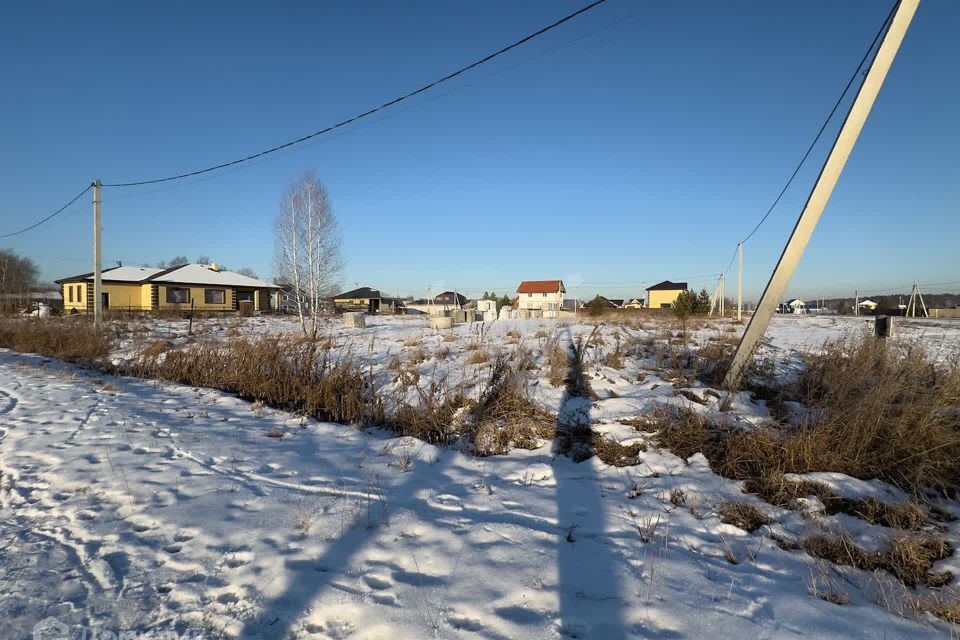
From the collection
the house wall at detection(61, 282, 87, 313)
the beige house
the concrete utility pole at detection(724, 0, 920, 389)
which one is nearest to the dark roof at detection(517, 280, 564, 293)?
the beige house

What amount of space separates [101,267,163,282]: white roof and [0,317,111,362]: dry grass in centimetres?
2683

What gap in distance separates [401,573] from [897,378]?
540 cm

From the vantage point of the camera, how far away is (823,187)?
17.0 feet

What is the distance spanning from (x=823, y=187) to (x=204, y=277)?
138 ft

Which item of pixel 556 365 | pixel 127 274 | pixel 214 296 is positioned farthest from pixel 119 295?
pixel 556 365

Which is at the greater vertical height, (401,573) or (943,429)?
(943,429)

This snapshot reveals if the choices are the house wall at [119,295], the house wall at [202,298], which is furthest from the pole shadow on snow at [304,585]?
the house wall at [119,295]

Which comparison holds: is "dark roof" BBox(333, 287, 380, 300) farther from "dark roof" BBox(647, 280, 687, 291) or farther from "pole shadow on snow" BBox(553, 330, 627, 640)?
"pole shadow on snow" BBox(553, 330, 627, 640)

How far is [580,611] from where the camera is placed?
220 cm

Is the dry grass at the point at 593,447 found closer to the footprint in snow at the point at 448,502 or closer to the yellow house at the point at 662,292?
the footprint in snow at the point at 448,502

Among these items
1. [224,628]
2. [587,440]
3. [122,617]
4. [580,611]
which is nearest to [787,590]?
[580,611]

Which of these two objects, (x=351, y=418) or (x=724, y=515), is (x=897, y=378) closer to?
(x=724, y=515)

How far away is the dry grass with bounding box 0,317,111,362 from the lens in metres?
10.3

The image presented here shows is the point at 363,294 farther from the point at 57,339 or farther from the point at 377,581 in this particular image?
the point at 377,581
